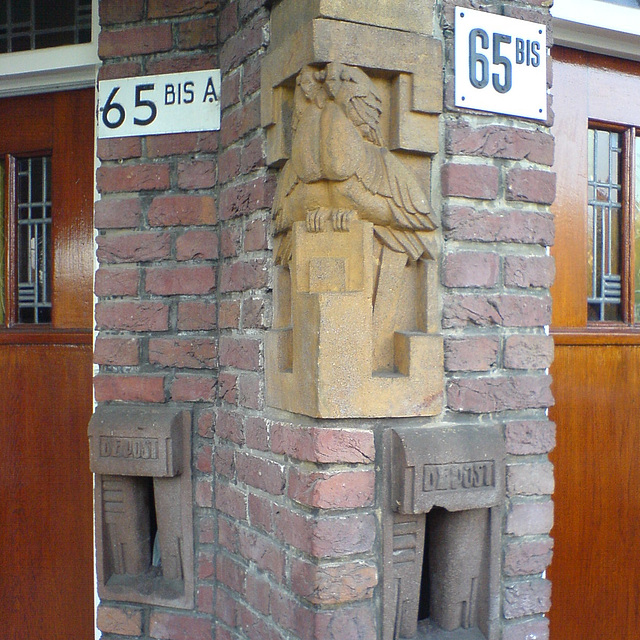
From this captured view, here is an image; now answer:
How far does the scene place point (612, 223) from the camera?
2.49 m

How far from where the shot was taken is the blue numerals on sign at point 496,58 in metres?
1.76

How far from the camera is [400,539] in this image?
1705 millimetres

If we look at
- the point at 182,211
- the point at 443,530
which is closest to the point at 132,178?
the point at 182,211

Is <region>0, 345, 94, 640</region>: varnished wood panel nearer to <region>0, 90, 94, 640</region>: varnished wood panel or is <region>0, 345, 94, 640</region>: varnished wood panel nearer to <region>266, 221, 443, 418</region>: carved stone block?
<region>0, 90, 94, 640</region>: varnished wood panel

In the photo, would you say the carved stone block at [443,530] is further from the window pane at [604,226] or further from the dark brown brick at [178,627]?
the window pane at [604,226]

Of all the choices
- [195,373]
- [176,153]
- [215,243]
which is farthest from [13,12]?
[195,373]

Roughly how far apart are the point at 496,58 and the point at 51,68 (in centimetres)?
151

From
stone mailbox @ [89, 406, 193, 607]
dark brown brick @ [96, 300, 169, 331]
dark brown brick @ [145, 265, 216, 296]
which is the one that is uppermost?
dark brown brick @ [145, 265, 216, 296]

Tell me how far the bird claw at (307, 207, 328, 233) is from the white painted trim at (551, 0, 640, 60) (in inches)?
45.4

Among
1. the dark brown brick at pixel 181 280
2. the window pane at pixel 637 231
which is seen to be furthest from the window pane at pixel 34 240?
the window pane at pixel 637 231

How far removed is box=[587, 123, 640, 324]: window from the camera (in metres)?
2.46

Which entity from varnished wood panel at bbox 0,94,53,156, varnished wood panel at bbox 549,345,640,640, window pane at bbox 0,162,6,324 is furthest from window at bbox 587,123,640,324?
window pane at bbox 0,162,6,324

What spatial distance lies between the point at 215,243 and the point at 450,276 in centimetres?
76

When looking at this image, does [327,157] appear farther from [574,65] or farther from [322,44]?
[574,65]
